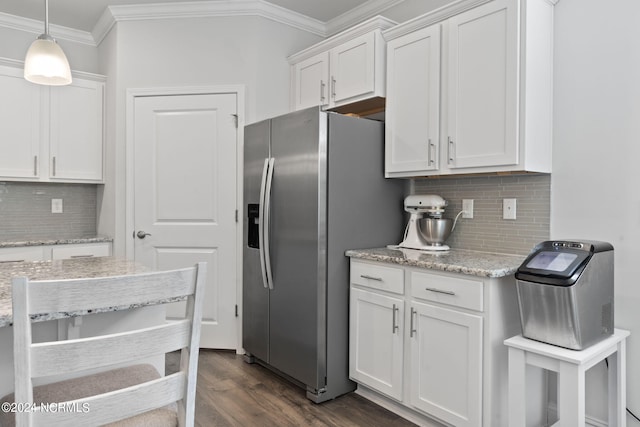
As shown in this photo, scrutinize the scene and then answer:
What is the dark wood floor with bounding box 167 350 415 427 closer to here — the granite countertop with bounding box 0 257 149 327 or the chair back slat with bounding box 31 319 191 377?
the granite countertop with bounding box 0 257 149 327

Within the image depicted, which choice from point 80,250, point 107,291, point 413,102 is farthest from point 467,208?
point 80,250

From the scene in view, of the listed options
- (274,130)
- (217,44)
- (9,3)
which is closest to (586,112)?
(274,130)

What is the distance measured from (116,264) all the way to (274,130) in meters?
1.38

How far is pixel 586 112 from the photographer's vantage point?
2.19 m

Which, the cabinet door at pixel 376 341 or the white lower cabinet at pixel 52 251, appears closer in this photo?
the cabinet door at pixel 376 341

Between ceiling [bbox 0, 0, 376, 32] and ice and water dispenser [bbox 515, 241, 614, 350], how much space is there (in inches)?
95.4

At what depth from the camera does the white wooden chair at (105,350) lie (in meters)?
0.94

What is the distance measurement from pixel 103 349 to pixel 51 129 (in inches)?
125

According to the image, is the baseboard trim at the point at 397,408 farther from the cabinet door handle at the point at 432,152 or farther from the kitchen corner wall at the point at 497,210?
the cabinet door handle at the point at 432,152

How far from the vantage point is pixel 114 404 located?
105cm

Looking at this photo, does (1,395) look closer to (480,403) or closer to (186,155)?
(480,403)

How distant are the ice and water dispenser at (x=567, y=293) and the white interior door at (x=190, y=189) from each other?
2.24m

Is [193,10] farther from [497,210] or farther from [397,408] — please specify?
[397,408]

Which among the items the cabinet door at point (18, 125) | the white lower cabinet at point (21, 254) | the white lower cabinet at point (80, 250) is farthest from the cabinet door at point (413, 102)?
the cabinet door at point (18, 125)
